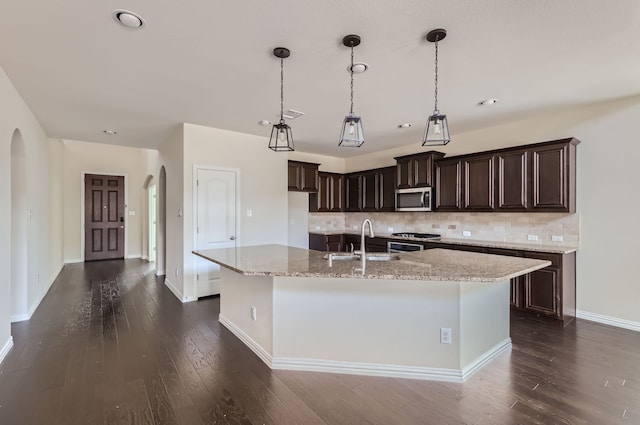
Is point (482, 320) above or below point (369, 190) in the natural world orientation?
below

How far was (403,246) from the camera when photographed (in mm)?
4996

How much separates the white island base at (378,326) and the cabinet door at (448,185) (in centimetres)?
223

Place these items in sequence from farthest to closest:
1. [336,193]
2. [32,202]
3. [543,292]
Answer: [336,193]
[32,202]
[543,292]

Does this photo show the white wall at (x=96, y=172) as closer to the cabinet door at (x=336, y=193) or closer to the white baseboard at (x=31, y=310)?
the white baseboard at (x=31, y=310)

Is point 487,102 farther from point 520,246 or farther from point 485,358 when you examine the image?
point 485,358

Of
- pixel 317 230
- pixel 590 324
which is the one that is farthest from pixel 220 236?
pixel 590 324

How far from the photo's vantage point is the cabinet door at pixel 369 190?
5.93 meters

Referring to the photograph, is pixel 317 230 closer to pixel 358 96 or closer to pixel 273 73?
pixel 358 96

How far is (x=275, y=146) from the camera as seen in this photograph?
2650 millimetres

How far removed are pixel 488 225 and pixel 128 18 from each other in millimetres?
4705

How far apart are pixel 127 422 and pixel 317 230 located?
500 centimetres

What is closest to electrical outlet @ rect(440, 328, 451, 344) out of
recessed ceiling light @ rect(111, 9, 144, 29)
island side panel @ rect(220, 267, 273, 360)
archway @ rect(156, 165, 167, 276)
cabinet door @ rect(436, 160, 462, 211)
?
island side panel @ rect(220, 267, 273, 360)

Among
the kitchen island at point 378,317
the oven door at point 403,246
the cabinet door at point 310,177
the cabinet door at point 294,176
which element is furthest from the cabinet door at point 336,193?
the kitchen island at point 378,317

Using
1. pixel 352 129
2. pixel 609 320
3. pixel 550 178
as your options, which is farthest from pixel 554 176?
pixel 352 129
